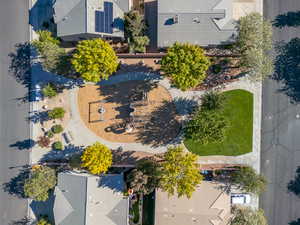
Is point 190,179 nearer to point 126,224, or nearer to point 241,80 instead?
point 126,224

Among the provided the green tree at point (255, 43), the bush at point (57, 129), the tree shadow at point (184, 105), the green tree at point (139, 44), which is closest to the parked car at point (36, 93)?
the bush at point (57, 129)

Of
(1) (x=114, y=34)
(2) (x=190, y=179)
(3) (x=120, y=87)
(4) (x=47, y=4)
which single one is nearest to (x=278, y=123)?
(2) (x=190, y=179)

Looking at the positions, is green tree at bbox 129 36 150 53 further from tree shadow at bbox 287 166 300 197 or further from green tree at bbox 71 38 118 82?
tree shadow at bbox 287 166 300 197

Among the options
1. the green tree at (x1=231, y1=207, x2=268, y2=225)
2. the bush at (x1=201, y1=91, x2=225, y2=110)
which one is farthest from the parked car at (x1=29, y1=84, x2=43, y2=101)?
the green tree at (x1=231, y1=207, x2=268, y2=225)

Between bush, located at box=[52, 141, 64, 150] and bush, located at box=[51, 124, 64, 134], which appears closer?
bush, located at box=[51, 124, 64, 134]

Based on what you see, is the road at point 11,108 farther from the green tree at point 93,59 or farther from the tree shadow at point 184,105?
the tree shadow at point 184,105
